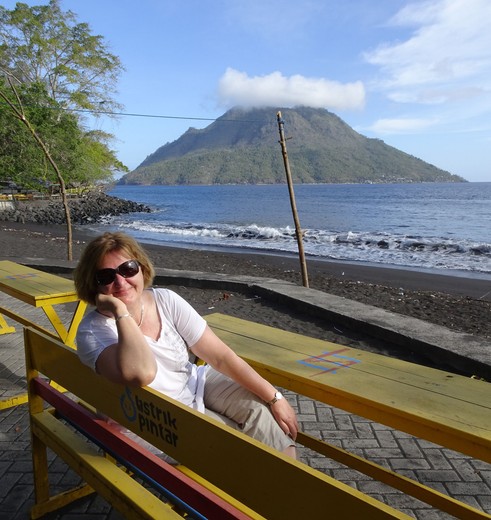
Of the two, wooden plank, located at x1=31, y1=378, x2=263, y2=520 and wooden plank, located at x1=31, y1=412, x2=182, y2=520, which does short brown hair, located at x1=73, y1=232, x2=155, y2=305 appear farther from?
wooden plank, located at x1=31, y1=412, x2=182, y2=520

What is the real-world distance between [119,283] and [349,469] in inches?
69.1

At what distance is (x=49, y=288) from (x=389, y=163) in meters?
199

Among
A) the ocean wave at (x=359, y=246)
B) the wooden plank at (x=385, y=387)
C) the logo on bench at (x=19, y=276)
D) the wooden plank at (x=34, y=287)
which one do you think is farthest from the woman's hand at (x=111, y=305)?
the ocean wave at (x=359, y=246)

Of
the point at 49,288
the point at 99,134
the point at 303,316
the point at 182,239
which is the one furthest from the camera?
the point at 99,134

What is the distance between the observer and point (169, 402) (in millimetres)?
1673

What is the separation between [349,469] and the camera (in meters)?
2.87

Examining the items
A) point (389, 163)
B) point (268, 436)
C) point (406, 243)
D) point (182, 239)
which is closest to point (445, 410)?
point (268, 436)

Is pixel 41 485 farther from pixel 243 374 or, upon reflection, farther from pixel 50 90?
pixel 50 90

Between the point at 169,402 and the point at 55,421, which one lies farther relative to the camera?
the point at 55,421

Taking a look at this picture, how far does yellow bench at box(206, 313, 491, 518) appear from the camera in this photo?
1708 mm

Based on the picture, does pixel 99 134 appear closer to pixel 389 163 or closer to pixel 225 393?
pixel 225 393

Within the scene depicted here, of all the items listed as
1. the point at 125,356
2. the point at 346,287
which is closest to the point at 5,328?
the point at 125,356

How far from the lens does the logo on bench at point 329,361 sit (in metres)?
2.27

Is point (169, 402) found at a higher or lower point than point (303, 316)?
higher
